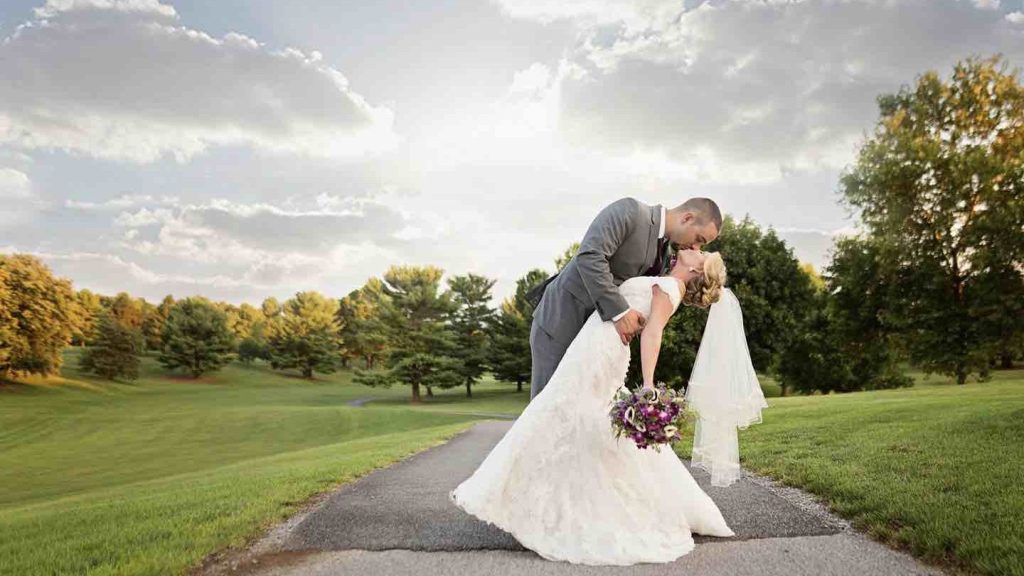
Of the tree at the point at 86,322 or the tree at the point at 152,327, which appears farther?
the tree at the point at 152,327

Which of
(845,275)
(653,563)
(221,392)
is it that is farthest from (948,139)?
(221,392)

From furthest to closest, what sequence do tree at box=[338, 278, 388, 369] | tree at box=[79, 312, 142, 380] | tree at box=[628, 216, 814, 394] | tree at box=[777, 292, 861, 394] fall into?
tree at box=[338, 278, 388, 369] < tree at box=[79, 312, 142, 380] < tree at box=[777, 292, 861, 394] < tree at box=[628, 216, 814, 394]

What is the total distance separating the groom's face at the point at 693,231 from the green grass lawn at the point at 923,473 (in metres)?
2.58

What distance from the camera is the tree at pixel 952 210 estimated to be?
2023 cm

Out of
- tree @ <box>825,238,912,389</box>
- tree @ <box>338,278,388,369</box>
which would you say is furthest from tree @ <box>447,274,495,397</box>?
tree @ <box>825,238,912,389</box>

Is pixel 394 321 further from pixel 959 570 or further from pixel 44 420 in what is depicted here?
pixel 959 570

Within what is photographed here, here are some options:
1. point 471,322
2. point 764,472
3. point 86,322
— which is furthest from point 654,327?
point 86,322

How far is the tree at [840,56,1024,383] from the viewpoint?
2023 centimetres

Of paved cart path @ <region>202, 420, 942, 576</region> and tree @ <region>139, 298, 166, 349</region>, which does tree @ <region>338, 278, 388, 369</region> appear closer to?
tree @ <region>139, 298, 166, 349</region>

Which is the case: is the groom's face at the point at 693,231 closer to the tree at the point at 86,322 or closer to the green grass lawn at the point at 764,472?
the green grass lawn at the point at 764,472

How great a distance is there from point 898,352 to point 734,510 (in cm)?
2289

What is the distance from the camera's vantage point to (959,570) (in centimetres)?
372

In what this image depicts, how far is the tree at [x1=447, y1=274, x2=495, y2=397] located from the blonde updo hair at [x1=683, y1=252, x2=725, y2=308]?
4582 cm

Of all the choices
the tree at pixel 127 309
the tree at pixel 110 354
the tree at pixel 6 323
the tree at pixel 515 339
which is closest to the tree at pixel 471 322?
the tree at pixel 515 339
